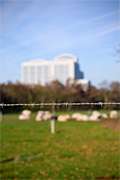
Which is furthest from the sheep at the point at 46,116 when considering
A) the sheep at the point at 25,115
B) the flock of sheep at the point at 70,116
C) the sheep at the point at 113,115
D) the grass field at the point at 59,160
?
the grass field at the point at 59,160

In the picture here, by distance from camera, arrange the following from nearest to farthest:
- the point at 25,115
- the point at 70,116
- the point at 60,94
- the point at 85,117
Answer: the point at 60,94 < the point at 25,115 < the point at 70,116 < the point at 85,117

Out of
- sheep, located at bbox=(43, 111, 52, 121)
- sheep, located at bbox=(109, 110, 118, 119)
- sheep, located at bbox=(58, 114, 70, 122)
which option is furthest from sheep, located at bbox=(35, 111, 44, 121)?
sheep, located at bbox=(109, 110, 118, 119)

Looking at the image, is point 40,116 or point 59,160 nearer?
point 59,160

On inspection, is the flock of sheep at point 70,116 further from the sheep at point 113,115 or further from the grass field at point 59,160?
the grass field at point 59,160

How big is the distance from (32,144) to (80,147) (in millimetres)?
1161

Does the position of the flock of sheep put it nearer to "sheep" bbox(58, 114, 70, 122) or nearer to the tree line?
"sheep" bbox(58, 114, 70, 122)

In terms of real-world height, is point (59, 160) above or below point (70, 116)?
above

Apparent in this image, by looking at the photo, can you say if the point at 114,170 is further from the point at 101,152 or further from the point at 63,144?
the point at 63,144

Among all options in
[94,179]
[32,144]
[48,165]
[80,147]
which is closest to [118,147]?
[80,147]

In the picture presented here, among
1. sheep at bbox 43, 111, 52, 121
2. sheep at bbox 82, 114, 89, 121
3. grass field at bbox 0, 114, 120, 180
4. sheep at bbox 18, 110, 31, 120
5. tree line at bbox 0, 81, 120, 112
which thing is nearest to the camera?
grass field at bbox 0, 114, 120, 180

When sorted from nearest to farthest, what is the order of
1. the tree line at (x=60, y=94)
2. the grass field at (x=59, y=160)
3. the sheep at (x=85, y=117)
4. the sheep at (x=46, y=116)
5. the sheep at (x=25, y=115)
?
the grass field at (x=59, y=160), the tree line at (x=60, y=94), the sheep at (x=25, y=115), the sheep at (x=46, y=116), the sheep at (x=85, y=117)

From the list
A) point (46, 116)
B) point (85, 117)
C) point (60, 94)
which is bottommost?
point (85, 117)

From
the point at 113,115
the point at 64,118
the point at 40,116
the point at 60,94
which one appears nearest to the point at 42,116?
the point at 40,116

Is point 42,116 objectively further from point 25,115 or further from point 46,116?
point 25,115
